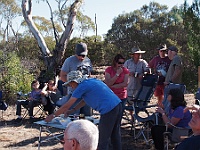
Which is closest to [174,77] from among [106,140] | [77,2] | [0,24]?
[106,140]

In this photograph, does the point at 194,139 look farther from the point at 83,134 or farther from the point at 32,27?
the point at 32,27

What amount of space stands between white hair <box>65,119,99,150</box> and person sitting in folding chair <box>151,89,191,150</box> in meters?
2.70

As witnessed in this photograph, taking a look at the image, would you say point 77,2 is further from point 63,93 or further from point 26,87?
point 63,93

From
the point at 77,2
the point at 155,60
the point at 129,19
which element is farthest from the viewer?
the point at 129,19

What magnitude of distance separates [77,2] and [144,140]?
10.2m

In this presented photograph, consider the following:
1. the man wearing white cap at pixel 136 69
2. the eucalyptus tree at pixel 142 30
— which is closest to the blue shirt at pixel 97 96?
the man wearing white cap at pixel 136 69

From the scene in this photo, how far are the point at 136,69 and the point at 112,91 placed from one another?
218 cm

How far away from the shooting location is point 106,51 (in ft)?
59.7

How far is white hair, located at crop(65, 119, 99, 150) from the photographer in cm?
224

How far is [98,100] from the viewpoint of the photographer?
4090 millimetres

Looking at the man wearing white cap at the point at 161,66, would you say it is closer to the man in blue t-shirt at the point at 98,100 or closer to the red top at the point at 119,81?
the red top at the point at 119,81

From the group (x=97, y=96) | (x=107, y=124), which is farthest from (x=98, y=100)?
(x=107, y=124)

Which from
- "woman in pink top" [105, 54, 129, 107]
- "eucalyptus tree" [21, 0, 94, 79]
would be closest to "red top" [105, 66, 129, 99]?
"woman in pink top" [105, 54, 129, 107]

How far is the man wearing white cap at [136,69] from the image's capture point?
6914 mm
